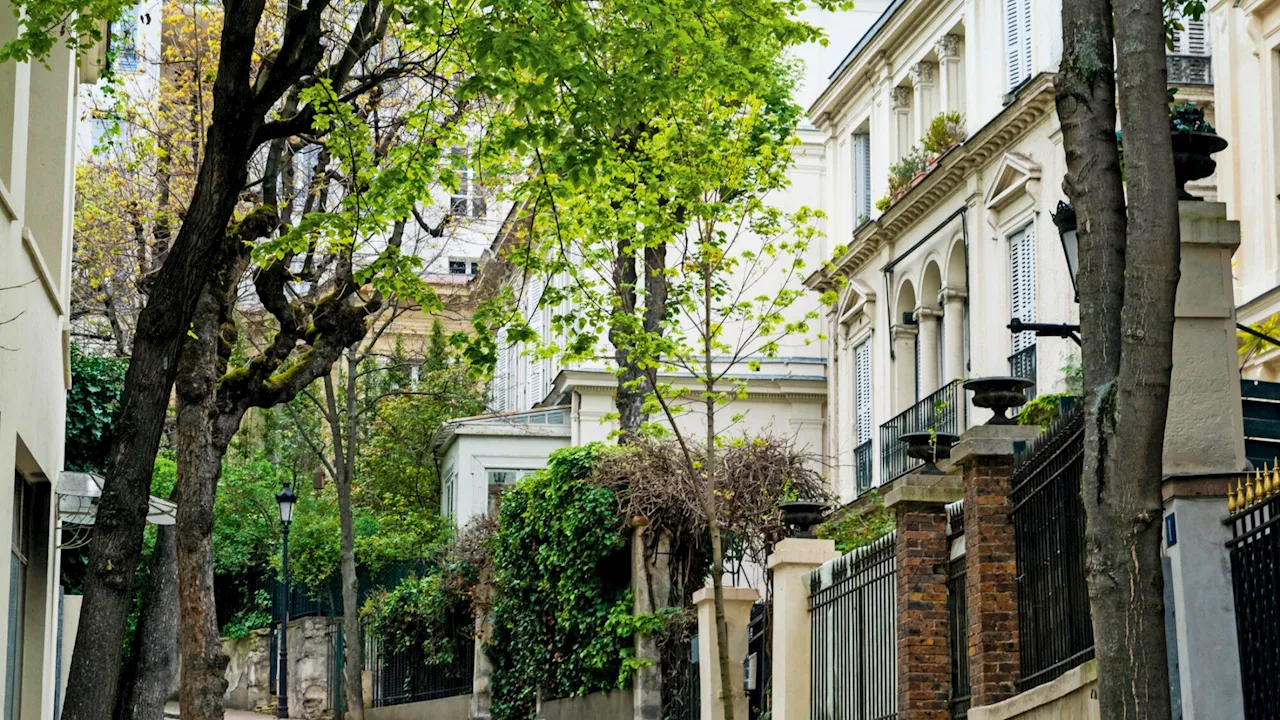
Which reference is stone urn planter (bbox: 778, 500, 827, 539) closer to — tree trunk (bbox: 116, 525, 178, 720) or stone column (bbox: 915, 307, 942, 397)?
tree trunk (bbox: 116, 525, 178, 720)

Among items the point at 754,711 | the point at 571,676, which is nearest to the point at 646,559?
the point at 571,676

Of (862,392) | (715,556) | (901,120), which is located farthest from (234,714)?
(715,556)

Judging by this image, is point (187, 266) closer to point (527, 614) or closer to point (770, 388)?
point (527, 614)

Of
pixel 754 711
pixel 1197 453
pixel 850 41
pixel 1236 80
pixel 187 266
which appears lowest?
pixel 754 711

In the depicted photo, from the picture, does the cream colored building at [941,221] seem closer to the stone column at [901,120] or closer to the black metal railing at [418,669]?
the stone column at [901,120]

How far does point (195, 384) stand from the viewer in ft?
54.0

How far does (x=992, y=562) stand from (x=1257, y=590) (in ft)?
11.1

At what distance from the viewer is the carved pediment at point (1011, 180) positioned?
984 inches

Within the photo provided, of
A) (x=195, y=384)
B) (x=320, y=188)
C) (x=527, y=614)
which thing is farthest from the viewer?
(x=527, y=614)

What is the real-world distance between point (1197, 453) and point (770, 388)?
30.0 meters

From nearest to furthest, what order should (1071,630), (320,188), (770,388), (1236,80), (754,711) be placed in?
(1071,630)
(754,711)
(320,188)
(1236,80)
(770,388)

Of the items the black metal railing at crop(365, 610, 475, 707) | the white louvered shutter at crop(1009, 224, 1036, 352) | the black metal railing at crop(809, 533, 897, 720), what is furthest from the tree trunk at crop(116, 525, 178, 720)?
the white louvered shutter at crop(1009, 224, 1036, 352)

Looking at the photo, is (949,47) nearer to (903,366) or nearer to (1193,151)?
(903,366)

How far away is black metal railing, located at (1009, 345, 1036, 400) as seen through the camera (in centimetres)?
2433
